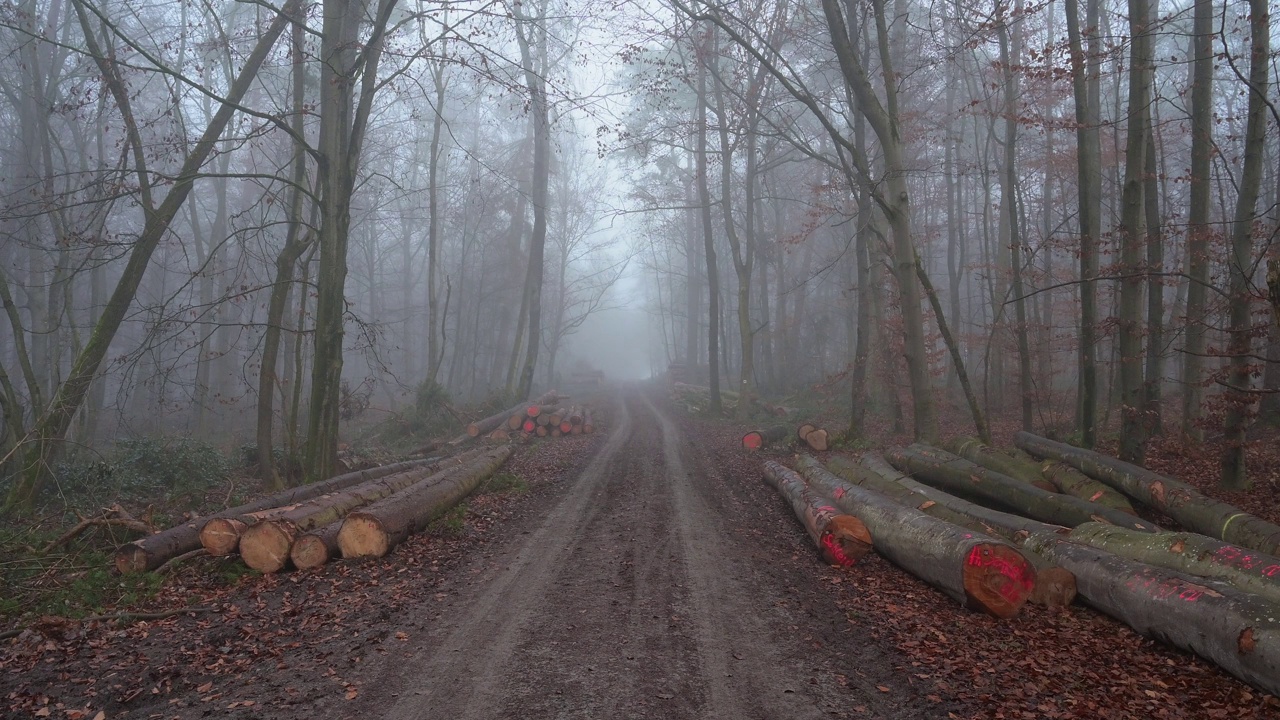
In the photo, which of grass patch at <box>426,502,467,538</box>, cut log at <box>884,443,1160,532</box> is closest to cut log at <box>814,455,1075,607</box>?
cut log at <box>884,443,1160,532</box>

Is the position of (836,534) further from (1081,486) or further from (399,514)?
(399,514)

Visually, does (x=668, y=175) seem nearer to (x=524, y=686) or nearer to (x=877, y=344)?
(x=877, y=344)

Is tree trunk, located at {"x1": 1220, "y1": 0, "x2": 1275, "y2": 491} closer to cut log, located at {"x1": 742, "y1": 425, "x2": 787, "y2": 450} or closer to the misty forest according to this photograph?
the misty forest

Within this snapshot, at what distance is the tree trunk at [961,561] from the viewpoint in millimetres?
5793

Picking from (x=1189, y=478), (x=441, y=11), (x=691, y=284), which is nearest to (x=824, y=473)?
(x=1189, y=478)

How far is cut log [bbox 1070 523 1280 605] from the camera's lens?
5.29 meters

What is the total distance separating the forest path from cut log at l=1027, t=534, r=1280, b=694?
202 cm

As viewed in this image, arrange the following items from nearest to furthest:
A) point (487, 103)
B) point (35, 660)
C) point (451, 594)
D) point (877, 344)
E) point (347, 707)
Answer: point (347, 707), point (35, 660), point (451, 594), point (877, 344), point (487, 103)

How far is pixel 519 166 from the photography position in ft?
101

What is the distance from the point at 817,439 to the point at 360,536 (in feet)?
34.0

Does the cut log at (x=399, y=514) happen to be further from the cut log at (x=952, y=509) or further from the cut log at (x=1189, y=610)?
the cut log at (x=1189, y=610)

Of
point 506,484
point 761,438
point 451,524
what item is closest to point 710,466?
point 761,438

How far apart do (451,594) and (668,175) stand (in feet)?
89.8

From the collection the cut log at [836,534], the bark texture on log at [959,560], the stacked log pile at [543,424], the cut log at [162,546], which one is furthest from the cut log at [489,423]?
the bark texture on log at [959,560]
